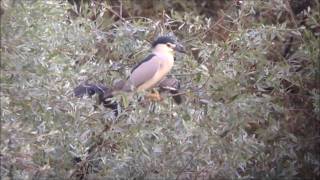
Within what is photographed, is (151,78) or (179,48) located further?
(179,48)

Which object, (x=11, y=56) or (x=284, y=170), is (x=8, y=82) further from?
(x=284, y=170)

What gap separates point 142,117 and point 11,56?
74 cm

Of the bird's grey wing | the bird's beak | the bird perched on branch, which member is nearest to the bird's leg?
the bird perched on branch

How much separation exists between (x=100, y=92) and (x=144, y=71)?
0.27m

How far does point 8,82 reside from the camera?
3.01m

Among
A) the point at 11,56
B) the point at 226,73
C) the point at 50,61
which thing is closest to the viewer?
the point at 11,56

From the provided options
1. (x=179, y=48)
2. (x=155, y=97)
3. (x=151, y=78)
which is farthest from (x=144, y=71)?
(x=179, y=48)

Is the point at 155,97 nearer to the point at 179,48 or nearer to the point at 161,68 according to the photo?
the point at 161,68

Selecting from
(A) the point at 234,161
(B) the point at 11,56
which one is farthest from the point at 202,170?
(B) the point at 11,56

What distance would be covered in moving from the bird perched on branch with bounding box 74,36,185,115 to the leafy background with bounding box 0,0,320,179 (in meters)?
0.07

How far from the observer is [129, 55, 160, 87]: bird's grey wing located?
3.59 metres

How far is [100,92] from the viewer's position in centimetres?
379

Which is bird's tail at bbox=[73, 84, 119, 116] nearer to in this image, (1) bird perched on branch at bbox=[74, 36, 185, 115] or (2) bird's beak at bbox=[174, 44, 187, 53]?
(1) bird perched on branch at bbox=[74, 36, 185, 115]

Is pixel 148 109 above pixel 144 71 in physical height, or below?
below
